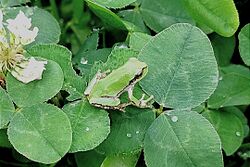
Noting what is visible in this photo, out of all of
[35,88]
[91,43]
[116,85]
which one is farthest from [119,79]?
[91,43]

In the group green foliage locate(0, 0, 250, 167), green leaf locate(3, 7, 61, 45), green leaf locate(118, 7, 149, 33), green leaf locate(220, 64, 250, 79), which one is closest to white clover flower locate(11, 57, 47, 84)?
green foliage locate(0, 0, 250, 167)

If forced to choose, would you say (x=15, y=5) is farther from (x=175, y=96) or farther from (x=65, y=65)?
(x=175, y=96)

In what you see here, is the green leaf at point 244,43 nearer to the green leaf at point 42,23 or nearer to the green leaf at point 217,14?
the green leaf at point 217,14

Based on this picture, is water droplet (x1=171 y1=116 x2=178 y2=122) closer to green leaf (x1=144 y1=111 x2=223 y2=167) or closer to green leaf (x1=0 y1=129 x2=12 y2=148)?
green leaf (x1=144 y1=111 x2=223 y2=167)

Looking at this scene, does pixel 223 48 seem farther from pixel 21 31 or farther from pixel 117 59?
pixel 21 31

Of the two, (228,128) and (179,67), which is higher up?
(179,67)
